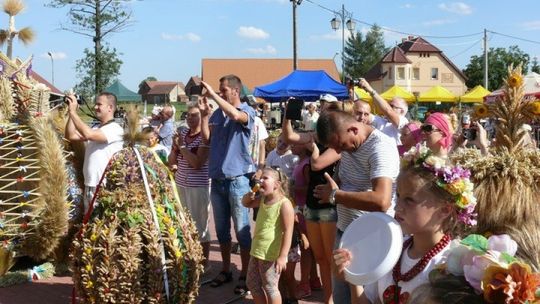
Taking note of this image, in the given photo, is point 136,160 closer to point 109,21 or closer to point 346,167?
point 346,167

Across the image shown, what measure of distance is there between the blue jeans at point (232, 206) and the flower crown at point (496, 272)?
4093 millimetres

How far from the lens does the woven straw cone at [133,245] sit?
399cm

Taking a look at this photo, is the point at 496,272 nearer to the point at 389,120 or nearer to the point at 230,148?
the point at 230,148

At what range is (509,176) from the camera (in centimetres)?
299

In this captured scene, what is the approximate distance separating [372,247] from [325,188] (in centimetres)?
115

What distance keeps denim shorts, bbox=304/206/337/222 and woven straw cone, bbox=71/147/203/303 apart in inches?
37.7

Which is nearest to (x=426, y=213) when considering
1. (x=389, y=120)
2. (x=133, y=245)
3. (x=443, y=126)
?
(x=443, y=126)

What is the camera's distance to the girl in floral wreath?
7.57 ft

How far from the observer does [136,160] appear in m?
4.32

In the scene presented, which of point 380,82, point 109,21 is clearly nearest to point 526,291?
point 109,21

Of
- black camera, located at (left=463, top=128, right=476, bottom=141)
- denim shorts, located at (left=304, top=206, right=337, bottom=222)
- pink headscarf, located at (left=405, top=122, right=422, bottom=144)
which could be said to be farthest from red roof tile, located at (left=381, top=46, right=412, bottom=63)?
denim shorts, located at (left=304, top=206, right=337, bottom=222)

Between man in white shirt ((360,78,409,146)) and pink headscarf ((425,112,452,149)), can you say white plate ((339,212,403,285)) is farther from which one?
man in white shirt ((360,78,409,146))

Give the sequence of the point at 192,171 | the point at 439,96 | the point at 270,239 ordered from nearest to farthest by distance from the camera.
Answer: the point at 270,239, the point at 192,171, the point at 439,96

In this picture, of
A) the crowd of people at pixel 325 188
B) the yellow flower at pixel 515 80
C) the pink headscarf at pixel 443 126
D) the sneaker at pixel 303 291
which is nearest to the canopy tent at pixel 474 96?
the crowd of people at pixel 325 188
